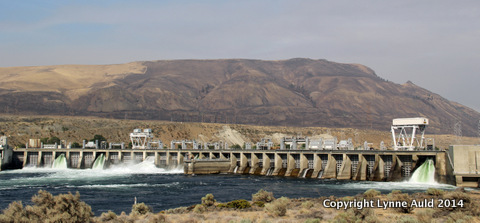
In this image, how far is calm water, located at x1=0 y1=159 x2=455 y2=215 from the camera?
197ft

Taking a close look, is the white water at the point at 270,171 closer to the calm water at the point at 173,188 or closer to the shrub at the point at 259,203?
the calm water at the point at 173,188

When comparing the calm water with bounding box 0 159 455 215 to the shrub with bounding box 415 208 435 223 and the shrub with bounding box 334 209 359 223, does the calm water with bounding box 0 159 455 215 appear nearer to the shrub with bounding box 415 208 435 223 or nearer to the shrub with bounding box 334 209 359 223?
the shrub with bounding box 334 209 359 223

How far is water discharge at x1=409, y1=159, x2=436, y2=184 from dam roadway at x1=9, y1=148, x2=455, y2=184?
79 cm

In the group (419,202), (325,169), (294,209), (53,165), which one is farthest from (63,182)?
(419,202)

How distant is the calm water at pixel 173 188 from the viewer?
197ft

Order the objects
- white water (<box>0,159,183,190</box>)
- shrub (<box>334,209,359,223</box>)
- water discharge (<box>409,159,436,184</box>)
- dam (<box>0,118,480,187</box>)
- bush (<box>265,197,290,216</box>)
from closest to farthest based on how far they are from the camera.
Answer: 1. shrub (<box>334,209,359,223</box>)
2. bush (<box>265,197,290,216</box>)
3. dam (<box>0,118,480,187</box>)
4. water discharge (<box>409,159,436,184</box>)
5. white water (<box>0,159,183,190</box>)

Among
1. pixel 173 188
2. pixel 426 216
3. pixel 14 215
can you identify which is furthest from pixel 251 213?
pixel 173 188

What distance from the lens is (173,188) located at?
73500 mm

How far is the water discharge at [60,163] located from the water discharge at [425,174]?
278ft

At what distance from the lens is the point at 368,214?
3325 cm

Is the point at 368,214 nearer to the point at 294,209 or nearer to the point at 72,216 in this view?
the point at 294,209

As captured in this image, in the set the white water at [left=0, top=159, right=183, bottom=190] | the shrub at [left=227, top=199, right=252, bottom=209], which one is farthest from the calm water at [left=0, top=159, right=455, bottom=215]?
the shrub at [left=227, top=199, right=252, bottom=209]

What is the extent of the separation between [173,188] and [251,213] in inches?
1390

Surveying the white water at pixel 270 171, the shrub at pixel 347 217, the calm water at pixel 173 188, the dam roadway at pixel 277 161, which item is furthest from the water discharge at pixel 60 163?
the shrub at pixel 347 217
